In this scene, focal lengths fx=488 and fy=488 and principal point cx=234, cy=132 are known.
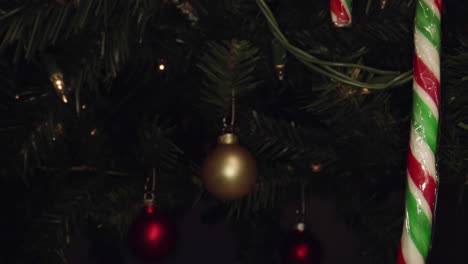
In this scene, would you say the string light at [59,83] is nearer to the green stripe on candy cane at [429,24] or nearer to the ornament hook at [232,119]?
the ornament hook at [232,119]

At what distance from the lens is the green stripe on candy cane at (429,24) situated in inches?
15.0

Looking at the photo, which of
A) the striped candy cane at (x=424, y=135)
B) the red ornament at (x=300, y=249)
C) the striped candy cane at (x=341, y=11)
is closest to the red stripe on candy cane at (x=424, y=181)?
the striped candy cane at (x=424, y=135)

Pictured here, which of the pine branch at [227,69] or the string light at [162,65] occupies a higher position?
the string light at [162,65]

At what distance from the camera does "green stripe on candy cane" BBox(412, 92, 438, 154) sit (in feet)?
1.26

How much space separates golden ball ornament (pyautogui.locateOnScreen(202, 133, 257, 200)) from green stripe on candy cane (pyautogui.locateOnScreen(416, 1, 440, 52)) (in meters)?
0.22

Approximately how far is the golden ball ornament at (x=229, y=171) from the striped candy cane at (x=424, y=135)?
183 mm

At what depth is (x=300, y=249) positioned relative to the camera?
0.61 metres

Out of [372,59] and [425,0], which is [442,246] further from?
[425,0]

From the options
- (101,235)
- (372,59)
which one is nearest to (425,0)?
(372,59)

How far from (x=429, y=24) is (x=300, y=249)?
0.33 m

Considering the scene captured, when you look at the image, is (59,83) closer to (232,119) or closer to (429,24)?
(232,119)

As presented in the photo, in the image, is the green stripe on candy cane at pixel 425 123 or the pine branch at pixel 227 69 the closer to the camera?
the green stripe on candy cane at pixel 425 123

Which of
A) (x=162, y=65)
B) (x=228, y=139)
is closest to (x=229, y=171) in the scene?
(x=228, y=139)

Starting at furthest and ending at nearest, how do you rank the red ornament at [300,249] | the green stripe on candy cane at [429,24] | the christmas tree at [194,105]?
the red ornament at [300,249] < the christmas tree at [194,105] < the green stripe on candy cane at [429,24]
